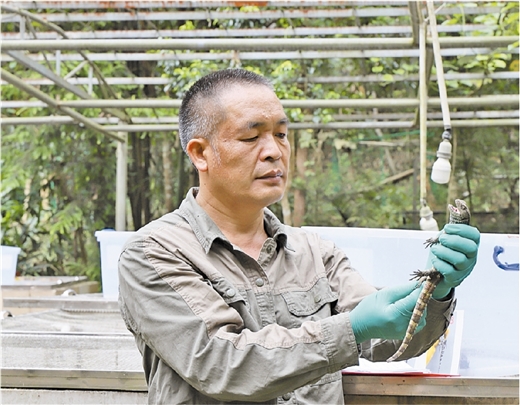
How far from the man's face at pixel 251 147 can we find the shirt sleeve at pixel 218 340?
0.90 feet

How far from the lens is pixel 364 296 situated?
1977 millimetres

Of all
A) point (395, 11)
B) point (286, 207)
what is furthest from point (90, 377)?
point (286, 207)

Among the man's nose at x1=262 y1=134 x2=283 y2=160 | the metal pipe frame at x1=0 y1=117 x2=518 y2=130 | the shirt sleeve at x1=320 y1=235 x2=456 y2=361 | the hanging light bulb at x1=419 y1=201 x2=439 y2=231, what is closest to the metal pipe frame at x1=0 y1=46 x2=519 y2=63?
the metal pipe frame at x1=0 y1=117 x2=518 y2=130

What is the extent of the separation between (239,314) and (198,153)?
0.47 m

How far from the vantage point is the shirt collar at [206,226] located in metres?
1.91

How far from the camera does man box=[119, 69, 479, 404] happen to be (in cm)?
165

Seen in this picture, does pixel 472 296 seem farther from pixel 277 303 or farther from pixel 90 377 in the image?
pixel 90 377

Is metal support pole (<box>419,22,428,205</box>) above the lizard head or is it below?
above

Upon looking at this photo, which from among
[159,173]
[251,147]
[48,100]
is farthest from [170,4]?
[159,173]

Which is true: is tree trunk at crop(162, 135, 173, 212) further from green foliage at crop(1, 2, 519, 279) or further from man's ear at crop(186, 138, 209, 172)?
man's ear at crop(186, 138, 209, 172)

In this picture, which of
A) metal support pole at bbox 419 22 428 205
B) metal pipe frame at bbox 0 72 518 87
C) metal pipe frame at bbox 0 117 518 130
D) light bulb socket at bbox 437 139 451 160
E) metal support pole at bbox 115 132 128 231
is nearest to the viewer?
metal support pole at bbox 419 22 428 205

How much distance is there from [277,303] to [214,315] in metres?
0.24

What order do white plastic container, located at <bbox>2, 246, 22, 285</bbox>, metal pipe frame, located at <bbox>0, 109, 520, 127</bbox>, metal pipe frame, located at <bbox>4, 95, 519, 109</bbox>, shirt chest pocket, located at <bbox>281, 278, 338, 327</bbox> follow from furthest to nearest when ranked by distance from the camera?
metal pipe frame, located at <bbox>0, 109, 520, 127</bbox> < white plastic container, located at <bbox>2, 246, 22, 285</bbox> < metal pipe frame, located at <bbox>4, 95, 519, 109</bbox> < shirt chest pocket, located at <bbox>281, 278, 338, 327</bbox>

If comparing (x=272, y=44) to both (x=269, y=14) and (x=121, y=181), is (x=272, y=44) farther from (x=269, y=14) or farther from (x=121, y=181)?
(x=121, y=181)
